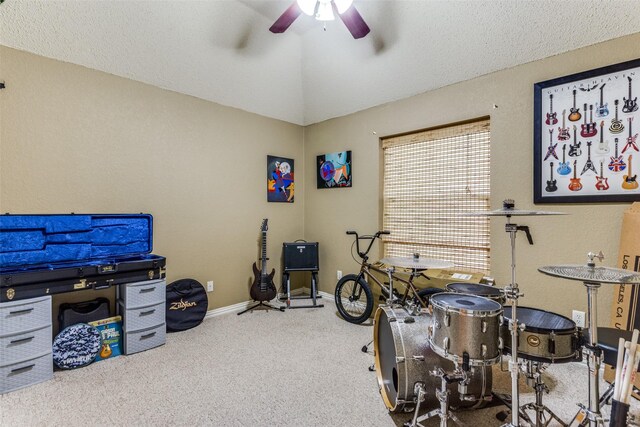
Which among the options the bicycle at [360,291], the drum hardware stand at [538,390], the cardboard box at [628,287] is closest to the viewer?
the drum hardware stand at [538,390]

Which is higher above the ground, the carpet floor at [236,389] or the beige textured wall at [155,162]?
the beige textured wall at [155,162]

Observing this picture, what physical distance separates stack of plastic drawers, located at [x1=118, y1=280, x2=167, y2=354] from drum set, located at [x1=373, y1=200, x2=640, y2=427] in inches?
79.9

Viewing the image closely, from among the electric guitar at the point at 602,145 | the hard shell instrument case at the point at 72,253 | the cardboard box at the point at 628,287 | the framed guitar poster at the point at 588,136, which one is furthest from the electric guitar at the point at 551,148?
the hard shell instrument case at the point at 72,253

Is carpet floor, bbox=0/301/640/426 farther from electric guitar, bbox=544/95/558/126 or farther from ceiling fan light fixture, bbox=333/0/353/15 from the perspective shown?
ceiling fan light fixture, bbox=333/0/353/15

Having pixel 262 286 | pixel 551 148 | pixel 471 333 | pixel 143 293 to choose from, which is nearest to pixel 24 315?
pixel 143 293

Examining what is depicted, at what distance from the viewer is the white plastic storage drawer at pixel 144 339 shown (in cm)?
258

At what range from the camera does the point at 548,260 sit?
2.61 metres

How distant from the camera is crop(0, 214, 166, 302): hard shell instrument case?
7.19 feet

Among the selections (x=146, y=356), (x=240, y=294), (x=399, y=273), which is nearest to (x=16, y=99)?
(x=146, y=356)

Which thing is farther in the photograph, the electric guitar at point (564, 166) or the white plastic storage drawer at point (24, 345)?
the electric guitar at point (564, 166)

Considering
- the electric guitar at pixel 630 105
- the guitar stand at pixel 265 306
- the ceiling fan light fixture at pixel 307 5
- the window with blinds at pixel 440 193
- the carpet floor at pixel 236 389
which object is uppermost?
the ceiling fan light fixture at pixel 307 5

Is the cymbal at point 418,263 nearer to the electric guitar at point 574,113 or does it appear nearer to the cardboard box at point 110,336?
the electric guitar at point 574,113

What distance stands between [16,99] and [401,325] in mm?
3344

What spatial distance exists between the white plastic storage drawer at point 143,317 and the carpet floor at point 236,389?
0.77ft
